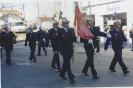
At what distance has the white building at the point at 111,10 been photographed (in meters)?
32.4

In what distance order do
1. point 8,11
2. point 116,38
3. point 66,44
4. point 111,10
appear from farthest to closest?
1. point 8,11
2. point 111,10
3. point 116,38
4. point 66,44

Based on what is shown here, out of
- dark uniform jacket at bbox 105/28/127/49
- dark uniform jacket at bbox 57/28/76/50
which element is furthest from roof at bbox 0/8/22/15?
dark uniform jacket at bbox 57/28/76/50

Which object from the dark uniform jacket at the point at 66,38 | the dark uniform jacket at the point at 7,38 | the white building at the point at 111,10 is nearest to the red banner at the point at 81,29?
the dark uniform jacket at the point at 66,38

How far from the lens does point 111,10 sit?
3525 cm

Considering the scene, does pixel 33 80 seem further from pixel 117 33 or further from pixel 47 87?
pixel 117 33

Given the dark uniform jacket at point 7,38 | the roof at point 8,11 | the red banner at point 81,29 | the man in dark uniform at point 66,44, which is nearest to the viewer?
the man in dark uniform at point 66,44

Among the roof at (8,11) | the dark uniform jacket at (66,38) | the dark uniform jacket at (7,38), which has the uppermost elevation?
the roof at (8,11)

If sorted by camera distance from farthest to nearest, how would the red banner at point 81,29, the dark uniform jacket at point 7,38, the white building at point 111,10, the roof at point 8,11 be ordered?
the roof at point 8,11 → the white building at point 111,10 → the dark uniform jacket at point 7,38 → the red banner at point 81,29

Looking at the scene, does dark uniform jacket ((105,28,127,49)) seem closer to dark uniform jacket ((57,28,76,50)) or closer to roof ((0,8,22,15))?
dark uniform jacket ((57,28,76,50))

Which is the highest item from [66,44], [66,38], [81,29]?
[81,29]

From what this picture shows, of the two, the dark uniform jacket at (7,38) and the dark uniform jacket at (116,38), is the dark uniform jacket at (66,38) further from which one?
the dark uniform jacket at (7,38)

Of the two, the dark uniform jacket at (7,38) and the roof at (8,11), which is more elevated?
the roof at (8,11)

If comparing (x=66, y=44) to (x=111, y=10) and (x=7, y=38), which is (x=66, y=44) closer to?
(x=7, y=38)

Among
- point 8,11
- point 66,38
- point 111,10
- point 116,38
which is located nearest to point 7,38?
point 116,38
